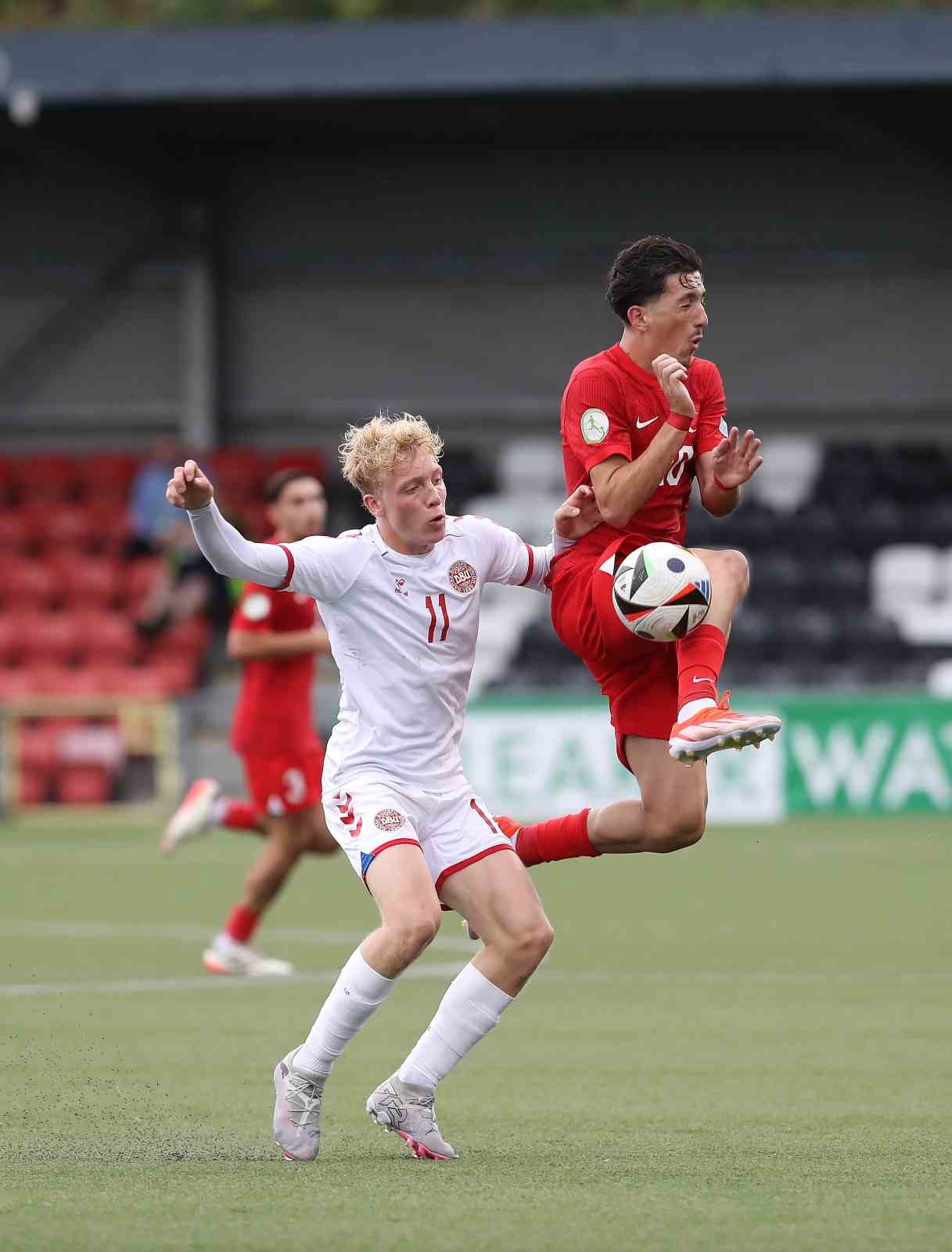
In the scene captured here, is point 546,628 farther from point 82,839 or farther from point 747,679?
point 82,839

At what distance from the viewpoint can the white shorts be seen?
18.2 ft

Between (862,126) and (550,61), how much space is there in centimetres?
386

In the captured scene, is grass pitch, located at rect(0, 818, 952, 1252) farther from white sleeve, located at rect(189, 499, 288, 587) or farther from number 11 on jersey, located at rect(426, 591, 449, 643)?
white sleeve, located at rect(189, 499, 288, 587)

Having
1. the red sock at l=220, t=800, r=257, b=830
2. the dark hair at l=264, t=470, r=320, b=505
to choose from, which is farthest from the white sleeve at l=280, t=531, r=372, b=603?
the red sock at l=220, t=800, r=257, b=830

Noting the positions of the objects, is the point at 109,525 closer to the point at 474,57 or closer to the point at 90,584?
the point at 90,584

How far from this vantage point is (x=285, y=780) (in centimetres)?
981

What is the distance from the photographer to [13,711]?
1909cm

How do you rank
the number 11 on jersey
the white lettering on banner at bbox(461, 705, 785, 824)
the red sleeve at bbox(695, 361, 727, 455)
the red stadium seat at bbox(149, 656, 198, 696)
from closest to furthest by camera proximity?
the number 11 on jersey
the red sleeve at bbox(695, 361, 727, 455)
the white lettering on banner at bbox(461, 705, 785, 824)
the red stadium seat at bbox(149, 656, 198, 696)

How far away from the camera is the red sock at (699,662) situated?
6160 millimetres

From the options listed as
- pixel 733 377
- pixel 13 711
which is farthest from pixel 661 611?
pixel 733 377

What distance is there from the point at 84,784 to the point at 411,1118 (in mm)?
14234

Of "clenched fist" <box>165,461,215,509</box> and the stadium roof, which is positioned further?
the stadium roof

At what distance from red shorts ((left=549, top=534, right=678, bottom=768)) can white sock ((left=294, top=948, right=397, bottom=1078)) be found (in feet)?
4.38

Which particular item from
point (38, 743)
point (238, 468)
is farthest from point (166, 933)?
point (238, 468)
